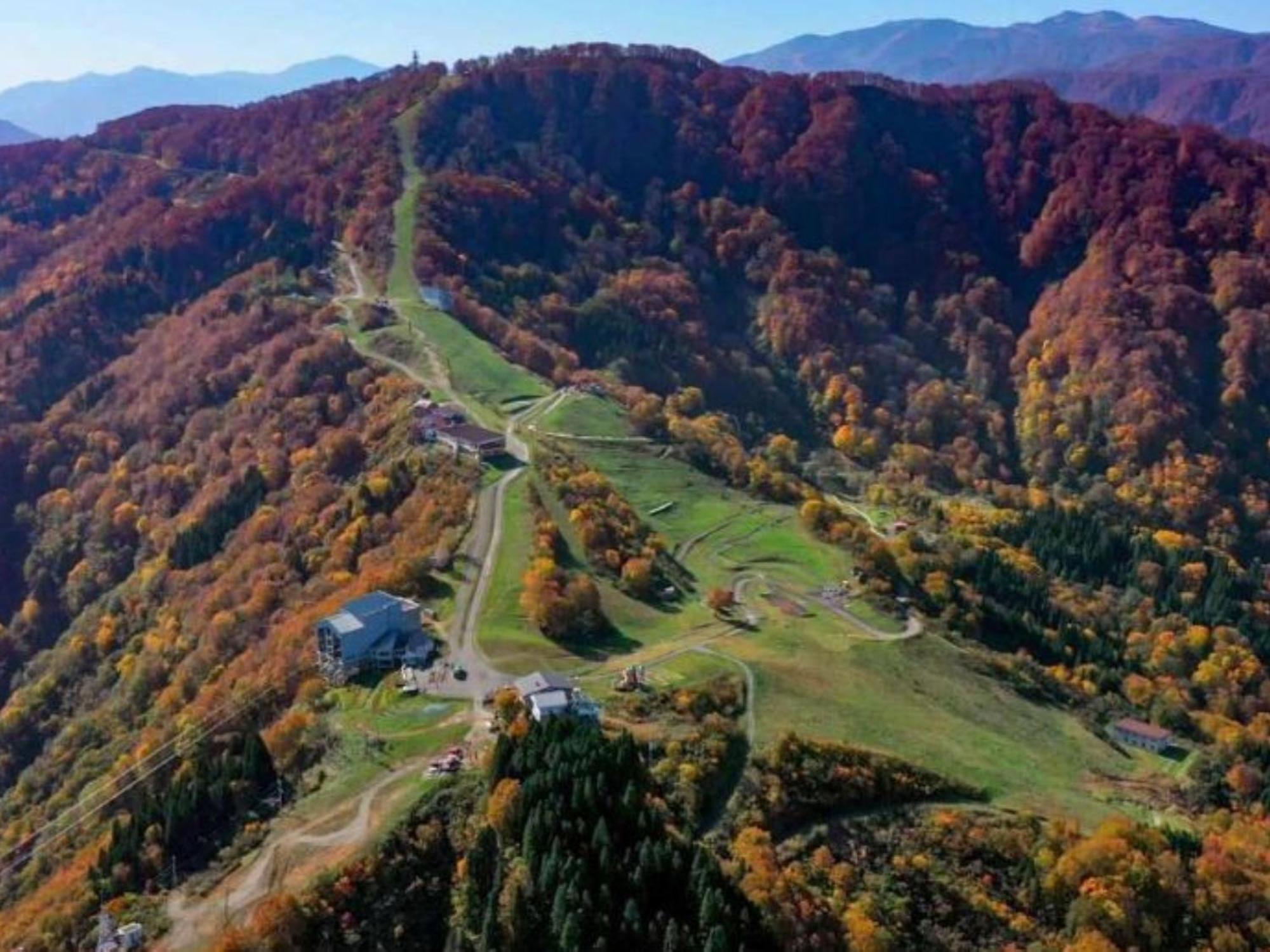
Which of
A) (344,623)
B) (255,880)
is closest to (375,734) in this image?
(344,623)

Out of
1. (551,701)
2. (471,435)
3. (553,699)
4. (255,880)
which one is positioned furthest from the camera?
(471,435)

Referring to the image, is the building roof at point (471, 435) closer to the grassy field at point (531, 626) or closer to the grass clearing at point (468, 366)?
the grass clearing at point (468, 366)

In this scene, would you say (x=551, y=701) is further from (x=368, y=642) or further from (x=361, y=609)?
(x=361, y=609)

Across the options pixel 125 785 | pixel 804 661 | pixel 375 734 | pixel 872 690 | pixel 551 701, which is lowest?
pixel 125 785

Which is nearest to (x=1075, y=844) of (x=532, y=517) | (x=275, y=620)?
(x=532, y=517)

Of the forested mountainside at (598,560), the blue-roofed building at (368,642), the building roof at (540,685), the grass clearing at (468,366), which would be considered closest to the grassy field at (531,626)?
the blue-roofed building at (368,642)

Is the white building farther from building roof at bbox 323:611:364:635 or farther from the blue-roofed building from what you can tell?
building roof at bbox 323:611:364:635

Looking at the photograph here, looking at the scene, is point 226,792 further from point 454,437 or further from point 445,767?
point 454,437
